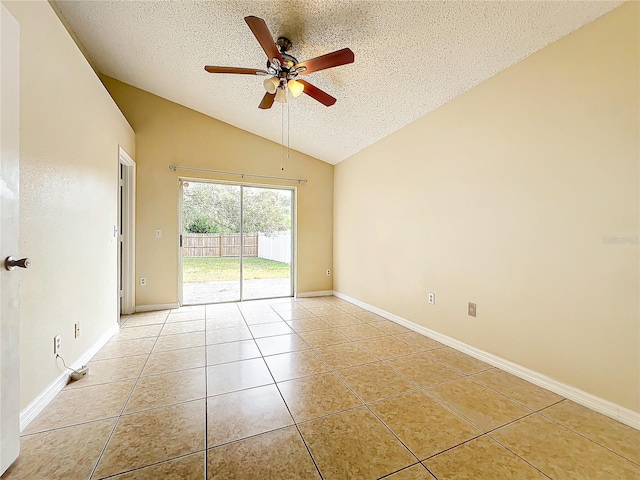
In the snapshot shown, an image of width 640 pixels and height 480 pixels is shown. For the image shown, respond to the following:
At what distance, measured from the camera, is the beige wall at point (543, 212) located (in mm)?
1631

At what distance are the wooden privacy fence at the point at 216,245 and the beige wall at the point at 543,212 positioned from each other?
2.65 meters

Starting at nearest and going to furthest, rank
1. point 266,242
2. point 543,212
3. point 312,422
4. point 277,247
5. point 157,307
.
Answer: point 312,422
point 543,212
point 157,307
point 266,242
point 277,247

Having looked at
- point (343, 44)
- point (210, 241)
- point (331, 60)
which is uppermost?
point (343, 44)

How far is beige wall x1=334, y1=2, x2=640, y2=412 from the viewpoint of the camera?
1.63 metres

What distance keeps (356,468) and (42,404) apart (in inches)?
78.0

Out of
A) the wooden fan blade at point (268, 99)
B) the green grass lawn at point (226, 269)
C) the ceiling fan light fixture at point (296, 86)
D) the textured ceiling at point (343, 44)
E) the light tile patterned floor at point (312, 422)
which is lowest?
the light tile patterned floor at point (312, 422)

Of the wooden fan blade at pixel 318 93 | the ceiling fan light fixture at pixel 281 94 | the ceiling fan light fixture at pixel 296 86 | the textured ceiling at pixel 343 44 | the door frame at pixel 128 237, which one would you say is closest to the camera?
the textured ceiling at pixel 343 44

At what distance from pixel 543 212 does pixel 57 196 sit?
11.6ft

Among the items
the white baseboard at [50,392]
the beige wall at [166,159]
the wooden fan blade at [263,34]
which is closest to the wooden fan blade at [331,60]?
the wooden fan blade at [263,34]

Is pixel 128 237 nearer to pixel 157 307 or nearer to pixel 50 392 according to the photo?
pixel 157 307

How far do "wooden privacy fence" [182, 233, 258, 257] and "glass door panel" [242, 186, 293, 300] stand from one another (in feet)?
0.06

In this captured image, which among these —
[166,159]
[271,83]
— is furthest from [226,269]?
[271,83]

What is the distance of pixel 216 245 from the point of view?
14.4ft

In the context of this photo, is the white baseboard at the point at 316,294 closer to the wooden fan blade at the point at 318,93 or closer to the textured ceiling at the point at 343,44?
the textured ceiling at the point at 343,44
